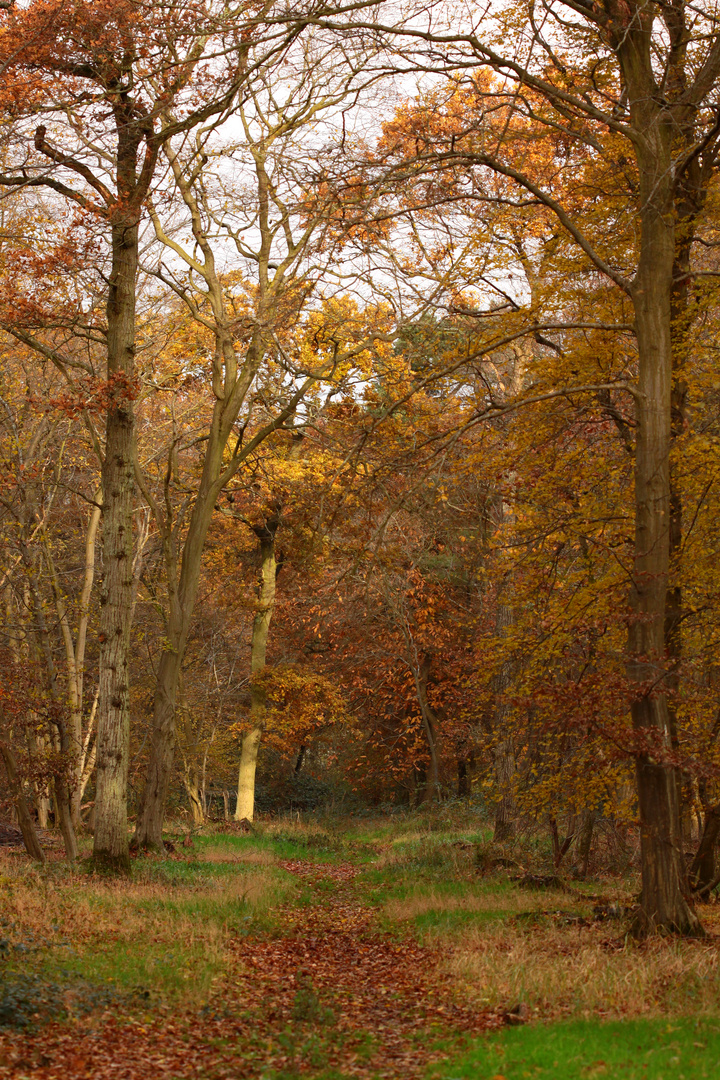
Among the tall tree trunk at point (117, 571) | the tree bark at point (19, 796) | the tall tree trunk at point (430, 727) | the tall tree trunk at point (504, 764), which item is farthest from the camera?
the tall tree trunk at point (430, 727)

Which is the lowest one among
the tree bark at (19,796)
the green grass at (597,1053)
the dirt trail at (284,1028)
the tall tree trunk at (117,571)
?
the dirt trail at (284,1028)

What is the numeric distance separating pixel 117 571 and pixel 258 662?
12741mm

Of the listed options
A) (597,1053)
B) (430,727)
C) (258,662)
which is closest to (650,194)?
(597,1053)

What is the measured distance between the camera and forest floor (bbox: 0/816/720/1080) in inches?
217

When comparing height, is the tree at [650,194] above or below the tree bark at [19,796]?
above

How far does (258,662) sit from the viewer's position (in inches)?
977

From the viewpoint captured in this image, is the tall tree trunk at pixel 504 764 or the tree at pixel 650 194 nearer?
the tree at pixel 650 194

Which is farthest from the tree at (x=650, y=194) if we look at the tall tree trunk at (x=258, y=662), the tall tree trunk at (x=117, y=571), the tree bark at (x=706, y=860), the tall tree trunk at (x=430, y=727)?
the tall tree trunk at (x=430, y=727)

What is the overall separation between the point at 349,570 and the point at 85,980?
4.28m

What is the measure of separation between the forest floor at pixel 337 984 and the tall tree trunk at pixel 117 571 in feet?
2.66

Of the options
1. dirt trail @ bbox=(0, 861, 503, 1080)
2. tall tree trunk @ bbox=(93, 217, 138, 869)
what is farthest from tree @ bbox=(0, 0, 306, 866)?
dirt trail @ bbox=(0, 861, 503, 1080)

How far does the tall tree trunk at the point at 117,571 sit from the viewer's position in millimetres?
12109

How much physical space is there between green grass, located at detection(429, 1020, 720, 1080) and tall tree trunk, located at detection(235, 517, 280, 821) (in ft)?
60.2

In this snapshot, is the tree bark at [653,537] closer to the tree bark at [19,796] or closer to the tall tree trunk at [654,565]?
the tall tree trunk at [654,565]
